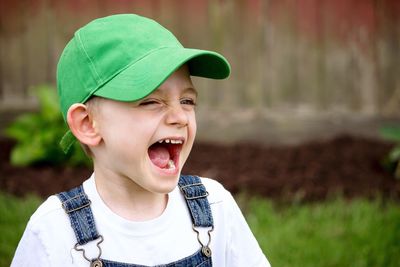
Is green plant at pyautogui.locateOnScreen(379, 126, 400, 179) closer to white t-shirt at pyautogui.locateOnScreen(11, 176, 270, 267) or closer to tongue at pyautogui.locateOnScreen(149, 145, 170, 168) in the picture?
white t-shirt at pyautogui.locateOnScreen(11, 176, 270, 267)

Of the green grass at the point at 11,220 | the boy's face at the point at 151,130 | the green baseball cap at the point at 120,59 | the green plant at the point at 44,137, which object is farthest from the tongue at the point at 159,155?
the green plant at the point at 44,137

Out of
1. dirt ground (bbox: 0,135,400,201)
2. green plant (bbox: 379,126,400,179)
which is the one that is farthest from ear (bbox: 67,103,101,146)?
green plant (bbox: 379,126,400,179)

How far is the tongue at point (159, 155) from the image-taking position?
7.00 ft

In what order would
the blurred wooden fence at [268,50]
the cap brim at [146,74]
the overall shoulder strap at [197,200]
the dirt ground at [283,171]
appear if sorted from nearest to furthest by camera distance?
the cap brim at [146,74], the overall shoulder strap at [197,200], the dirt ground at [283,171], the blurred wooden fence at [268,50]

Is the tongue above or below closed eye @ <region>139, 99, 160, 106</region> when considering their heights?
below

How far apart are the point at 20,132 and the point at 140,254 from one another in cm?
367

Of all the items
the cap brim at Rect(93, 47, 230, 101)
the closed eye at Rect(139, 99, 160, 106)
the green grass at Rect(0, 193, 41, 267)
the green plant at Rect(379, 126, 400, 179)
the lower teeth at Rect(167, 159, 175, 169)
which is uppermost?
the cap brim at Rect(93, 47, 230, 101)

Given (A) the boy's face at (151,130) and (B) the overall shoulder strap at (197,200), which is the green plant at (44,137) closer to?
(B) the overall shoulder strap at (197,200)

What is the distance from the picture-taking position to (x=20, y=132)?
559 centimetres

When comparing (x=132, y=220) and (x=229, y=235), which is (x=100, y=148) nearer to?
(x=132, y=220)

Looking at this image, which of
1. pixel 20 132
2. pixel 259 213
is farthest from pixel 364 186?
pixel 20 132

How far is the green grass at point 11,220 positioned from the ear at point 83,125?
2.03 m

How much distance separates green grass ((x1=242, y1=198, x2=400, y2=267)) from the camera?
400 cm

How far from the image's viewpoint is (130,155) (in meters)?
2.07
